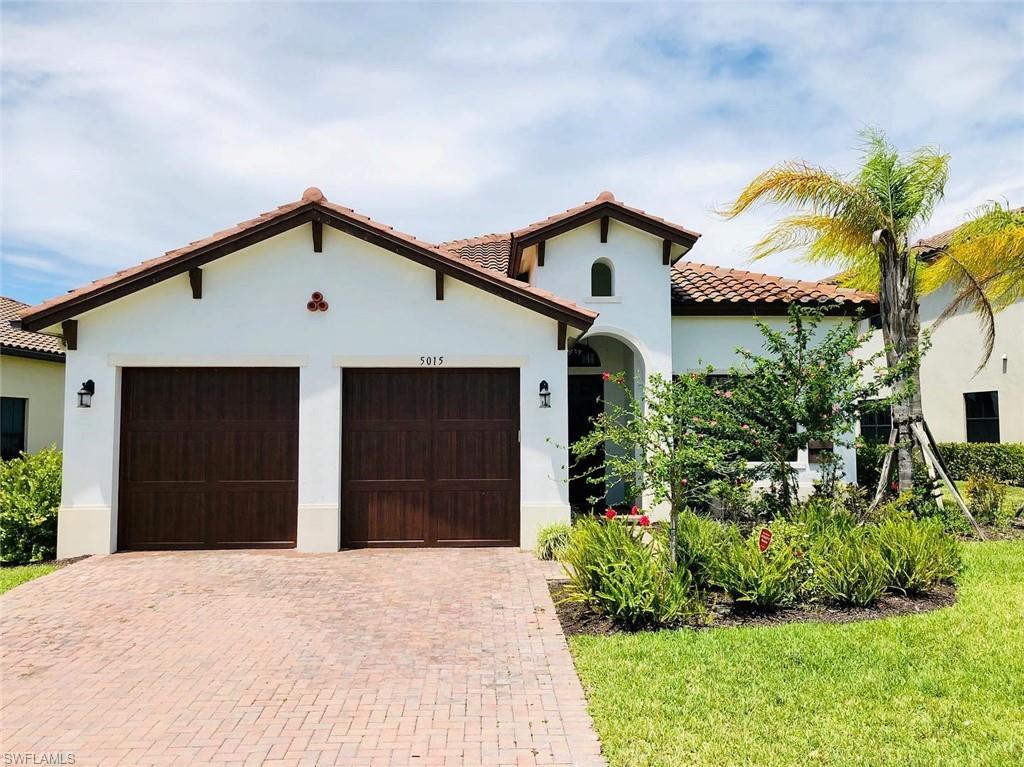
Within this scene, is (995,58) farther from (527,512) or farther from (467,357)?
(527,512)

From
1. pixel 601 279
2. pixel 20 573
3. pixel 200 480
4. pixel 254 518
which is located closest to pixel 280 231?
pixel 200 480

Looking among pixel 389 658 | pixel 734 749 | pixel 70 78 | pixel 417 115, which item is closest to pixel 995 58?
pixel 417 115

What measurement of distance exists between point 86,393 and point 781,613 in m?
10.3

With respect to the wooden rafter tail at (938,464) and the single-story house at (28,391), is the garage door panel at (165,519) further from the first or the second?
the wooden rafter tail at (938,464)

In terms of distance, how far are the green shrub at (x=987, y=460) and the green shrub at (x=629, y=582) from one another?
45.5 ft

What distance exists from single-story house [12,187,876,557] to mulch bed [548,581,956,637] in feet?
11.8

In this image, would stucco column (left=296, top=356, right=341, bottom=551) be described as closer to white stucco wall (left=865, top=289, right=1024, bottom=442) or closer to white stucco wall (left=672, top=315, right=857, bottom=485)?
white stucco wall (left=672, top=315, right=857, bottom=485)

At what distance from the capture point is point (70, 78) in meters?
10.4

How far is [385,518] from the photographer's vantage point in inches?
435

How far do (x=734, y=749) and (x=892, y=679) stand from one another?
76.4 inches

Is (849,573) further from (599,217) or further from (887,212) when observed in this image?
(599,217)

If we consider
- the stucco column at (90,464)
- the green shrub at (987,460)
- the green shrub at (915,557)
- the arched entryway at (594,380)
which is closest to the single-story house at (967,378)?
the green shrub at (987,460)

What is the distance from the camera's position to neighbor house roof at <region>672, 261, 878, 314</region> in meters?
13.9

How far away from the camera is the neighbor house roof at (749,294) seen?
13.9m
